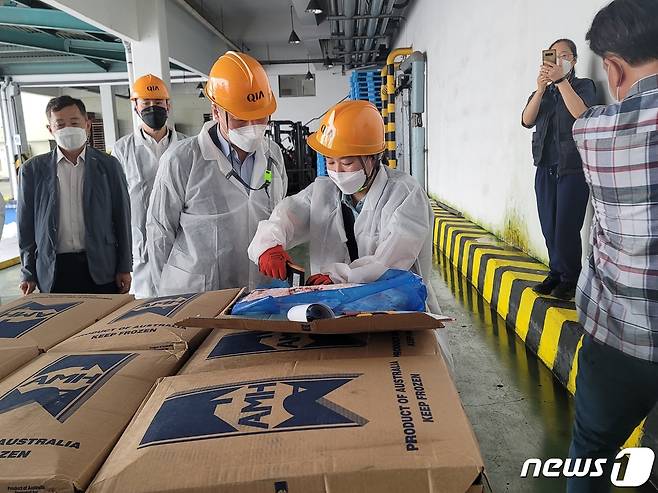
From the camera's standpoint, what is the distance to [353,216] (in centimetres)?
187

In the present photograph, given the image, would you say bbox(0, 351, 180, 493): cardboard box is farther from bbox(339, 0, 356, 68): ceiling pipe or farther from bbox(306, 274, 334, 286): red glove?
bbox(339, 0, 356, 68): ceiling pipe

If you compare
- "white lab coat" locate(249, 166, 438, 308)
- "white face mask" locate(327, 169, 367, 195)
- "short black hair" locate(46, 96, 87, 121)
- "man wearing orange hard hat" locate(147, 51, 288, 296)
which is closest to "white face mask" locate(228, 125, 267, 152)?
"man wearing orange hard hat" locate(147, 51, 288, 296)

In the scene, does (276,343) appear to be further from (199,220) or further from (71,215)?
(71,215)

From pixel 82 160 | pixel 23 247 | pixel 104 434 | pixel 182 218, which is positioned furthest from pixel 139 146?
pixel 104 434

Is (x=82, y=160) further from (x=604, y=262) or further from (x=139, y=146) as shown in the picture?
(x=604, y=262)

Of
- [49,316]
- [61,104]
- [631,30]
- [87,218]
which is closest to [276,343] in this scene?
[49,316]

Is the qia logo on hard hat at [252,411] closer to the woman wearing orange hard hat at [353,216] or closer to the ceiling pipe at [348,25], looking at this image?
the woman wearing orange hard hat at [353,216]

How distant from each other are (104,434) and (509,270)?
10.5 ft

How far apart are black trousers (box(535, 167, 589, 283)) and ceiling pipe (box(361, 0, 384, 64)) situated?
254 inches

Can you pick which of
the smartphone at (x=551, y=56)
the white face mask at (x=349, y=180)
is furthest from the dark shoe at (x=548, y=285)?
the white face mask at (x=349, y=180)

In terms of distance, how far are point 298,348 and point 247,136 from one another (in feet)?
3.99

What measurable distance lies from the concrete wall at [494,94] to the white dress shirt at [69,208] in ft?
9.07

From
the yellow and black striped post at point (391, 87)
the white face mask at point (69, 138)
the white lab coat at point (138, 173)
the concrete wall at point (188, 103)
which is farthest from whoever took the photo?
the concrete wall at point (188, 103)

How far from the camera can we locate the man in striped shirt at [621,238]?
3.60 feet
